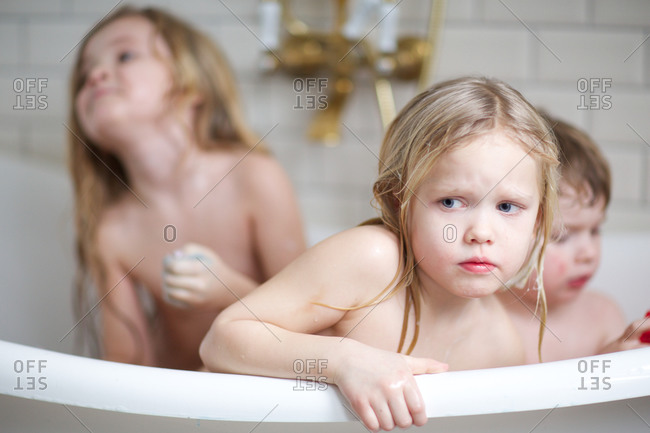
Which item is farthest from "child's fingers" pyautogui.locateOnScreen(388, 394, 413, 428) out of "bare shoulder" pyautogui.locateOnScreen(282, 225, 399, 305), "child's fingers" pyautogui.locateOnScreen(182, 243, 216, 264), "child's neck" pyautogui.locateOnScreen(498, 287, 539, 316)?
"child's fingers" pyautogui.locateOnScreen(182, 243, 216, 264)

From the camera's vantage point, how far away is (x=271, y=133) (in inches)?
61.6

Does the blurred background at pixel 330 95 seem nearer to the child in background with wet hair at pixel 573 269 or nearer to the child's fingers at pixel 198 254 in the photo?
the child in background with wet hair at pixel 573 269

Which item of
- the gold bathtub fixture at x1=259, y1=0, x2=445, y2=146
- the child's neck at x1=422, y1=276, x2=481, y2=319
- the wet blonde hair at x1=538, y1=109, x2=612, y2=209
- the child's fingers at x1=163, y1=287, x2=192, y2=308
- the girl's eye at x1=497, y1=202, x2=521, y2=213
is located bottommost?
the child's fingers at x1=163, y1=287, x2=192, y2=308

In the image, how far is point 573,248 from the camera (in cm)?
93

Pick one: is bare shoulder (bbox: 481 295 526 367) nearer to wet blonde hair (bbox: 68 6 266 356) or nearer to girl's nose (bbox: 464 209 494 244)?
girl's nose (bbox: 464 209 494 244)

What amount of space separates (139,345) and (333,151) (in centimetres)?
68

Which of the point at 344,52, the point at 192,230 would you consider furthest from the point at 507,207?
the point at 344,52

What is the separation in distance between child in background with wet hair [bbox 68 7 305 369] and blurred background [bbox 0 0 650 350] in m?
0.23

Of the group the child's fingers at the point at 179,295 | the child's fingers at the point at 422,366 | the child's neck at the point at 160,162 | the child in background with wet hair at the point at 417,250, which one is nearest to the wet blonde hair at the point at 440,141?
the child in background with wet hair at the point at 417,250

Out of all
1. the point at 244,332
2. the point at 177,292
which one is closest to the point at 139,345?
the point at 177,292

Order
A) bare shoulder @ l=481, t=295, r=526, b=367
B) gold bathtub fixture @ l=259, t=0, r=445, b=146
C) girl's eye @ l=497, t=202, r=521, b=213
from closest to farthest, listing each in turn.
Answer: girl's eye @ l=497, t=202, r=521, b=213 → bare shoulder @ l=481, t=295, r=526, b=367 → gold bathtub fixture @ l=259, t=0, r=445, b=146

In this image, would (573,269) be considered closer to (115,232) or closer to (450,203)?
(450,203)

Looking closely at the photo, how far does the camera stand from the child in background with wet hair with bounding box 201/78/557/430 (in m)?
0.61

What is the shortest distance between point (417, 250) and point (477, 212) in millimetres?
73
